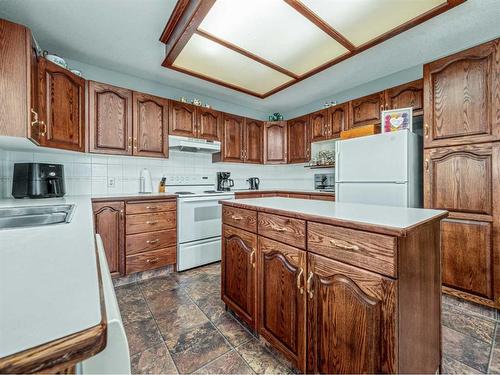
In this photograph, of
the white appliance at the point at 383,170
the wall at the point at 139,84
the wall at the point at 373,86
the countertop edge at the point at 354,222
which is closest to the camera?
the countertop edge at the point at 354,222

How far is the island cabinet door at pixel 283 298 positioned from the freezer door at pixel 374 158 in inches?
62.1

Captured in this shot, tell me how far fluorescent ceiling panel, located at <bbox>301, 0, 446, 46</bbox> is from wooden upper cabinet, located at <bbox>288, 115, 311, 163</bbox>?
1.78 meters

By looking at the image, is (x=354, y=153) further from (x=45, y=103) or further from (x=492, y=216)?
(x=45, y=103)

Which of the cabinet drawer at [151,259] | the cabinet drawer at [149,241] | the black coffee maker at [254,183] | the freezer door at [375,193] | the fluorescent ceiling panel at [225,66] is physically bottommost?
the cabinet drawer at [151,259]

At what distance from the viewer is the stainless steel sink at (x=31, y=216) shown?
50.8 inches

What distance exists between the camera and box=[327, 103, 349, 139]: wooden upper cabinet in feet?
10.3

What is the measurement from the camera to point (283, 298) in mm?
1237

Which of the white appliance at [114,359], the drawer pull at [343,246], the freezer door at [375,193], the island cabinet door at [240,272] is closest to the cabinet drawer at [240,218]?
the island cabinet door at [240,272]

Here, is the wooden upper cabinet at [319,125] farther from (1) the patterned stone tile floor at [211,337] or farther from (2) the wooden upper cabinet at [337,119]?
(1) the patterned stone tile floor at [211,337]

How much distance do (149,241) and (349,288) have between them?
85.7 inches

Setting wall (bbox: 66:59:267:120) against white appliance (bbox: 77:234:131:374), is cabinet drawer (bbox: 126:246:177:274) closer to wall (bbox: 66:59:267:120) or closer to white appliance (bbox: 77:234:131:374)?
wall (bbox: 66:59:267:120)

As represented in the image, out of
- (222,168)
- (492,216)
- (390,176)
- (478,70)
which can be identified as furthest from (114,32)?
(492,216)

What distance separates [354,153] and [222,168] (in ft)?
6.86

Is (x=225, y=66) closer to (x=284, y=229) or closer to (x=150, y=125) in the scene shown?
(x=150, y=125)
